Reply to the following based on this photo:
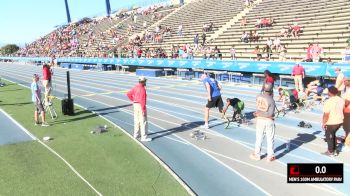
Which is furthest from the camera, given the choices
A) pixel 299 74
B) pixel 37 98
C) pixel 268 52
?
pixel 268 52

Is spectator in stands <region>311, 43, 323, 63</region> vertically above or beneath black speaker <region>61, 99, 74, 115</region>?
above

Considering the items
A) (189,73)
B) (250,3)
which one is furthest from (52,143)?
(250,3)

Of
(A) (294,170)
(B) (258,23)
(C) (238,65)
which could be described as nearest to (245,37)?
(B) (258,23)

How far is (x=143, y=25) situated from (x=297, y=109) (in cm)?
3663

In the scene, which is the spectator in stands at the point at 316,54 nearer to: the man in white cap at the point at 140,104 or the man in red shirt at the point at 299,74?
the man in red shirt at the point at 299,74

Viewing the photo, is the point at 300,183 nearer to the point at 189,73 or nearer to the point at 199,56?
the point at 189,73

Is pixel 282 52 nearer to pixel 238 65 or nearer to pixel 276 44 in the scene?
pixel 276 44

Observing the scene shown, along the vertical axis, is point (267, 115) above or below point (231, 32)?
below

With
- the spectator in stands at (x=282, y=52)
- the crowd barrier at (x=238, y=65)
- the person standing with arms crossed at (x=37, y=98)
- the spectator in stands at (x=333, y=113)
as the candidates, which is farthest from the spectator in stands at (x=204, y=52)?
the spectator in stands at (x=333, y=113)

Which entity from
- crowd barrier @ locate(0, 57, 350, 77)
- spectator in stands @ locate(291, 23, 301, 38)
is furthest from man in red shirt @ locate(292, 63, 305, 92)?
spectator in stands @ locate(291, 23, 301, 38)

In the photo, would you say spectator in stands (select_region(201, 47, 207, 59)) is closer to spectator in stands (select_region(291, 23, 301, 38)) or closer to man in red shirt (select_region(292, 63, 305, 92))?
spectator in stands (select_region(291, 23, 301, 38))

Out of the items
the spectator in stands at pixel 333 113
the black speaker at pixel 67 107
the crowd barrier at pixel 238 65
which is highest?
the crowd barrier at pixel 238 65

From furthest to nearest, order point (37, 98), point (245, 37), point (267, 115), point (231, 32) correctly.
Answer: point (231, 32)
point (245, 37)
point (37, 98)
point (267, 115)

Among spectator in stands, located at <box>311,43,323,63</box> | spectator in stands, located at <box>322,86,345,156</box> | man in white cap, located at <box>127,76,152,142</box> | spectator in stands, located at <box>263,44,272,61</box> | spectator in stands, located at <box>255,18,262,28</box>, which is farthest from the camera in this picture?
spectator in stands, located at <box>255,18,262,28</box>
